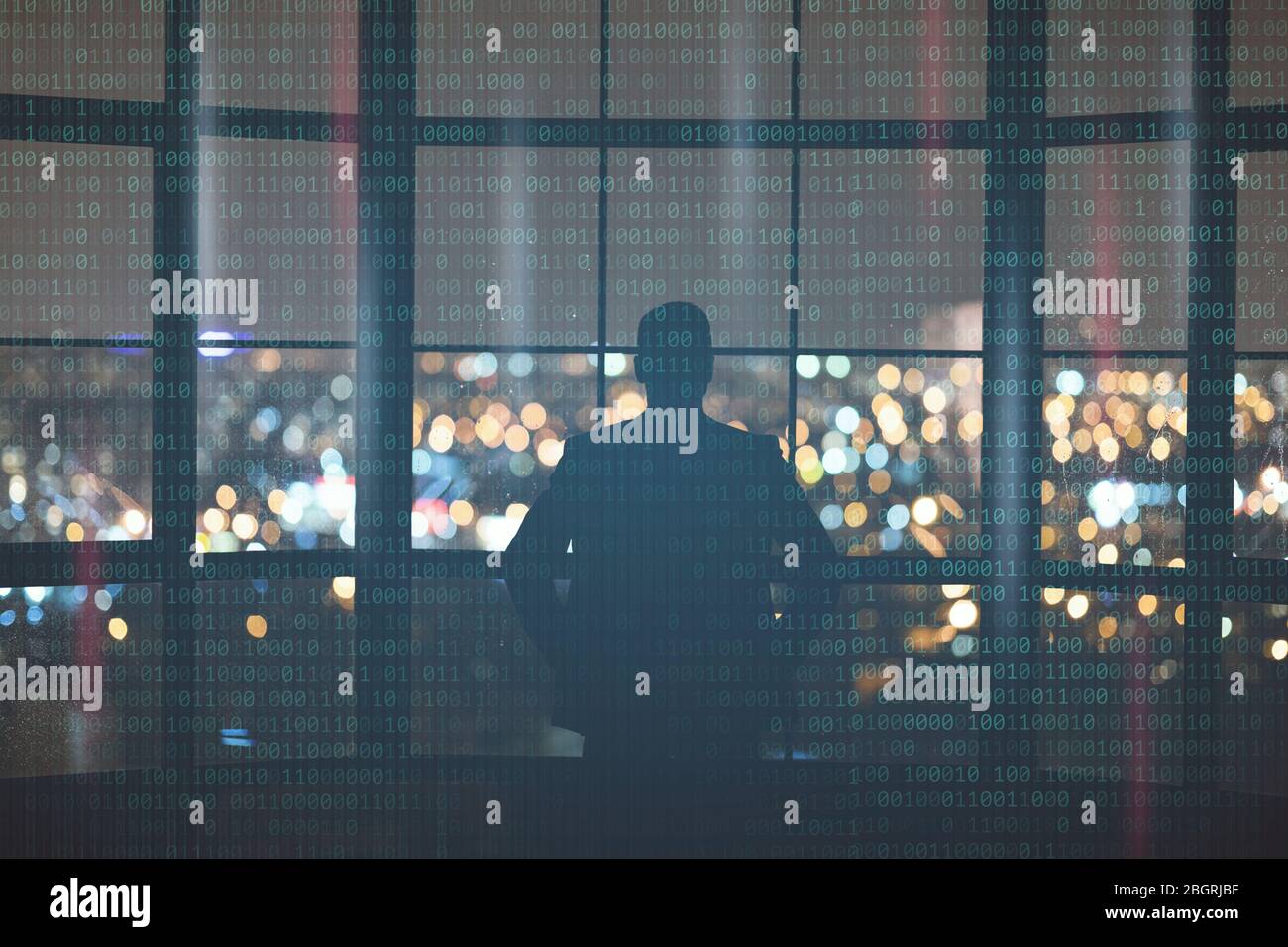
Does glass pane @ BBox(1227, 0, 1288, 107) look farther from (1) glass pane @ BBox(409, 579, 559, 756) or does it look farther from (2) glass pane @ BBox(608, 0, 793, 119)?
(1) glass pane @ BBox(409, 579, 559, 756)

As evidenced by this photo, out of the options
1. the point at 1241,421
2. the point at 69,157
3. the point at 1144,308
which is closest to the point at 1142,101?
the point at 1144,308

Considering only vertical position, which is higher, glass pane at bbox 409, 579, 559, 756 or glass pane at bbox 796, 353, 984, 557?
glass pane at bbox 796, 353, 984, 557

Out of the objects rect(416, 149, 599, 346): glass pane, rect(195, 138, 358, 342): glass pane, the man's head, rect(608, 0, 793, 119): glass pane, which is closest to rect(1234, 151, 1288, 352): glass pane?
rect(608, 0, 793, 119): glass pane

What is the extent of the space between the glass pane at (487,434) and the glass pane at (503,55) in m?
0.40

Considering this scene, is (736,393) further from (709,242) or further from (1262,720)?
(1262,720)

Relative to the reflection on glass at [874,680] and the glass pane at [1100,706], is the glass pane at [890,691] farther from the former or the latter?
the glass pane at [1100,706]

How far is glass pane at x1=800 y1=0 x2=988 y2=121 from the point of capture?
2156mm

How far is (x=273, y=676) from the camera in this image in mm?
2139

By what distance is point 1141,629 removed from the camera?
218cm

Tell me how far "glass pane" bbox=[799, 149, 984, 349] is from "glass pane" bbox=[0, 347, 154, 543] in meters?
1.07

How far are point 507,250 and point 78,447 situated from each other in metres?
0.75
